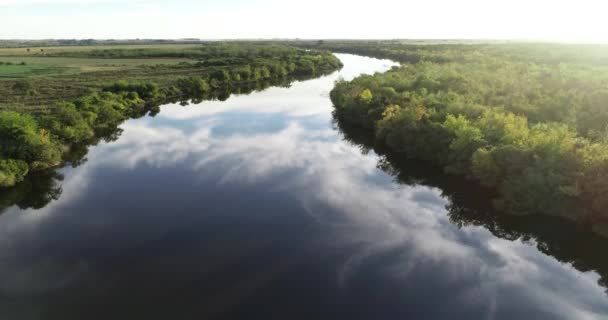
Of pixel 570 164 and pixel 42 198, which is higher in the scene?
pixel 570 164

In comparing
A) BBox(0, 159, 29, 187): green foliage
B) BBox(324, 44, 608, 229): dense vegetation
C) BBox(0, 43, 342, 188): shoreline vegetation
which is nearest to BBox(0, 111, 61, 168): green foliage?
BBox(0, 43, 342, 188): shoreline vegetation

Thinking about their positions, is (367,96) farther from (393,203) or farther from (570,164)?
(570,164)

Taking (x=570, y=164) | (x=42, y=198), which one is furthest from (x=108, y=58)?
(x=570, y=164)

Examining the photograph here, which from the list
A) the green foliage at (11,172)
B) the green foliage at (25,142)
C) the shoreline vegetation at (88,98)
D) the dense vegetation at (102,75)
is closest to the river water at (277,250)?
the green foliage at (25,142)

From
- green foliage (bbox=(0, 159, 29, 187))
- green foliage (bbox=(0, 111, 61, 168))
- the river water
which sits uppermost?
green foliage (bbox=(0, 111, 61, 168))

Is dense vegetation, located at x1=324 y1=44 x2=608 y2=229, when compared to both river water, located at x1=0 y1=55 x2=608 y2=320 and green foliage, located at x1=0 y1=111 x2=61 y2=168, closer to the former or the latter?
river water, located at x1=0 y1=55 x2=608 y2=320

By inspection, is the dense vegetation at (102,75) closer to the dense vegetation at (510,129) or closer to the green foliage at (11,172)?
the green foliage at (11,172)
